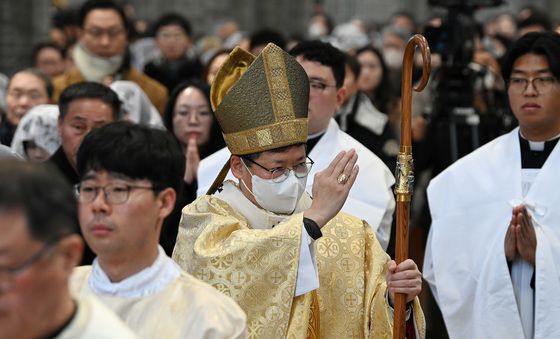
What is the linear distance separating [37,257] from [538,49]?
144 inches

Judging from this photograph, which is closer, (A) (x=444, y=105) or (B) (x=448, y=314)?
(B) (x=448, y=314)

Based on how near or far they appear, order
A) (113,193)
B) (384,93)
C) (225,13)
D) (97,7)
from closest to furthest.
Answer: (113,193), (97,7), (384,93), (225,13)

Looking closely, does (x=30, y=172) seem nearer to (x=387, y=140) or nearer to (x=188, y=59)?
(x=387, y=140)

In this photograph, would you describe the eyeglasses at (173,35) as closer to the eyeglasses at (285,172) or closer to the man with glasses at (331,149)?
the man with glasses at (331,149)

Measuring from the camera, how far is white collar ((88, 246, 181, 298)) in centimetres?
378

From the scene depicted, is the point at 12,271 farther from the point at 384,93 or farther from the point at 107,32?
the point at 384,93

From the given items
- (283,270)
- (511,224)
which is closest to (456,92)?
(511,224)

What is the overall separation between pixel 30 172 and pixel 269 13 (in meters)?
24.2

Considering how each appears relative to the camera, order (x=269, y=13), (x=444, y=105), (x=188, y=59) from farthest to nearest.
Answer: (x=269, y=13) → (x=188, y=59) → (x=444, y=105)

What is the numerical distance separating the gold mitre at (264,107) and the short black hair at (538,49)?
1393mm

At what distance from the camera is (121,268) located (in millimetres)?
3787

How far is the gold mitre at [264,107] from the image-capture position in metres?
4.93

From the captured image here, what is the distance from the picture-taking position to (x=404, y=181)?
4.89 m

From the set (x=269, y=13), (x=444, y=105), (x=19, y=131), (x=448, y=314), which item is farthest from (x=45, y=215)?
(x=269, y=13)
